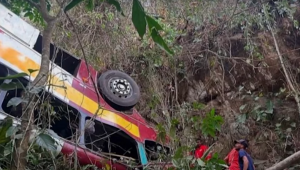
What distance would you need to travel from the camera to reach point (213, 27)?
22.7ft

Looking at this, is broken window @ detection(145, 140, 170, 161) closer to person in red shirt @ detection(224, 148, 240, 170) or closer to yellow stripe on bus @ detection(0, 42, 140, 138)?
yellow stripe on bus @ detection(0, 42, 140, 138)

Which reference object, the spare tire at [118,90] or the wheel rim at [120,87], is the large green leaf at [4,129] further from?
the wheel rim at [120,87]

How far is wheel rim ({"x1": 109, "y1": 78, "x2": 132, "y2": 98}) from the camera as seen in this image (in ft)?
15.9

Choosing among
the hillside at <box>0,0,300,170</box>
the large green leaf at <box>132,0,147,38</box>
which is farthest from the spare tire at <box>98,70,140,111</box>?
the large green leaf at <box>132,0,147,38</box>

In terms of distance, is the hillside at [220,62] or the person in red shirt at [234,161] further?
the hillside at [220,62]

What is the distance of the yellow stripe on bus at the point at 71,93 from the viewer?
152 inches

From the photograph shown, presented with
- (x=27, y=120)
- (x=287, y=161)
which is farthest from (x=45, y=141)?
(x=287, y=161)

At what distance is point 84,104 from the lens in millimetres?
4211

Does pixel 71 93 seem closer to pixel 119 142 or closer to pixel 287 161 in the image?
pixel 119 142

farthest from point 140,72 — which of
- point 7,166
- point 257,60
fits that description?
point 7,166

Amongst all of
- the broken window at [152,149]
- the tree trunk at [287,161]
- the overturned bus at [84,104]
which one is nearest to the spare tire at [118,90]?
the overturned bus at [84,104]

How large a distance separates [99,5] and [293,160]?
6.08 m

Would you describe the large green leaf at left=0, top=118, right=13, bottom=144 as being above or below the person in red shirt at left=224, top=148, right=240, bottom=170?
above

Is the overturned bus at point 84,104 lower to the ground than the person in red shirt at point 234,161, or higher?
higher
